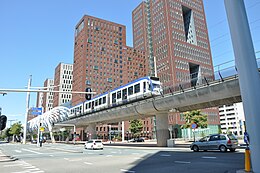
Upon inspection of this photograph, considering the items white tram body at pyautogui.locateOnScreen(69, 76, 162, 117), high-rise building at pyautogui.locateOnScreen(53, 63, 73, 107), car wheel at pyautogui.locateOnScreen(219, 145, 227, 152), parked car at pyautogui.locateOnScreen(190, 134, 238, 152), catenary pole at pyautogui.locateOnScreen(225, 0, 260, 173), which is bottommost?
car wheel at pyautogui.locateOnScreen(219, 145, 227, 152)

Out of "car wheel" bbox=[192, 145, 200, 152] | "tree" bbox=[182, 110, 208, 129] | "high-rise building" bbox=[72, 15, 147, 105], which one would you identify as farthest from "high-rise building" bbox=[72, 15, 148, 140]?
"car wheel" bbox=[192, 145, 200, 152]

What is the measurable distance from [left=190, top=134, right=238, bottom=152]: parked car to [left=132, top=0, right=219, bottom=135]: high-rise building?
67.8 metres

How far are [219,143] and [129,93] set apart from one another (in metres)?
16.7

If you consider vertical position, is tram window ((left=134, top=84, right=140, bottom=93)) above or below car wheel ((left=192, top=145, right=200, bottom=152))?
above

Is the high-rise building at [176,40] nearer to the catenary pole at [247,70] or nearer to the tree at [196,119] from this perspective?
the tree at [196,119]

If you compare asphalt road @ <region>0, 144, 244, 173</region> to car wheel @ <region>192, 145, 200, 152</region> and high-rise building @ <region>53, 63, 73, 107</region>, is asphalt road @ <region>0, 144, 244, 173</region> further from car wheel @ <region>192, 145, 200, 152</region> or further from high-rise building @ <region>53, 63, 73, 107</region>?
high-rise building @ <region>53, 63, 73, 107</region>

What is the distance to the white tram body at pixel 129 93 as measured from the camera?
30.4 metres

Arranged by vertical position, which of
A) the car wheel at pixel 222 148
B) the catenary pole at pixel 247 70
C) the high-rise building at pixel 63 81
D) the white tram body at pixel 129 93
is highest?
the high-rise building at pixel 63 81

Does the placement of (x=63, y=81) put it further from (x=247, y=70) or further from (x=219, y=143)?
(x=247, y=70)

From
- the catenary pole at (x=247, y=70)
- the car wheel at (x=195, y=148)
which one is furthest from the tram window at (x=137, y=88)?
the catenary pole at (x=247, y=70)

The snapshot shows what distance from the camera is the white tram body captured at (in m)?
30.4

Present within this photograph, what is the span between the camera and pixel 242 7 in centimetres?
871

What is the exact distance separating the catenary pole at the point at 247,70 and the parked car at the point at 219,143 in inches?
467

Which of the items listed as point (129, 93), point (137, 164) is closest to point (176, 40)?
point (129, 93)
